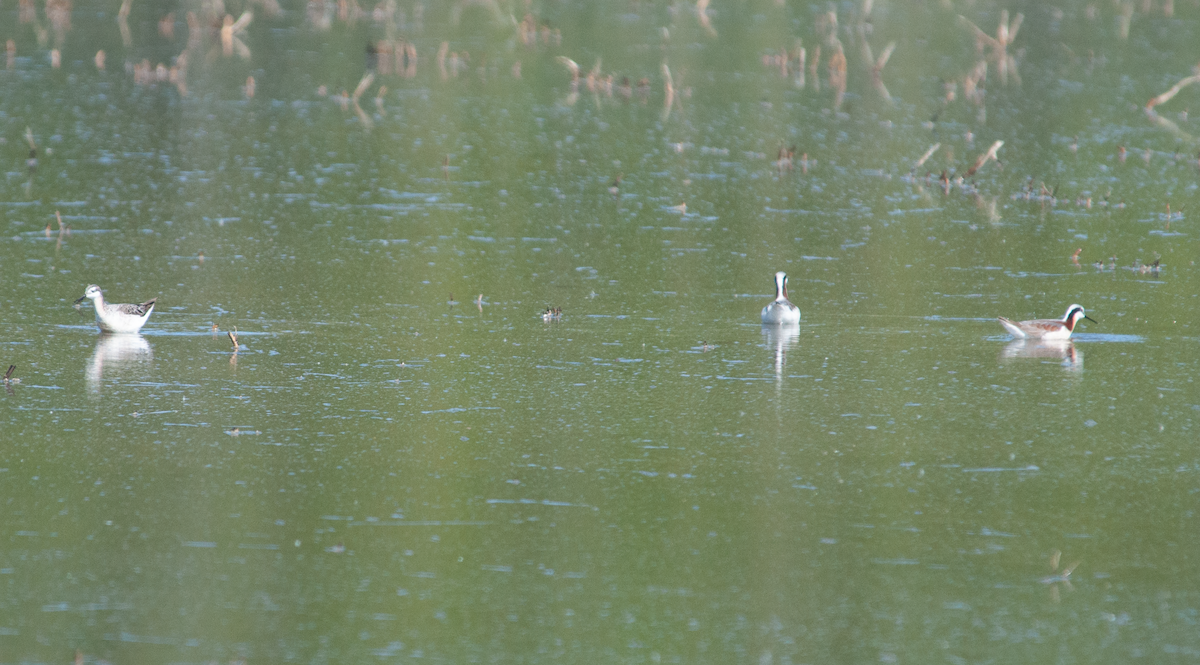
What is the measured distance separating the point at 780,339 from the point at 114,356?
6.20 meters

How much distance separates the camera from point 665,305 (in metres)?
16.6

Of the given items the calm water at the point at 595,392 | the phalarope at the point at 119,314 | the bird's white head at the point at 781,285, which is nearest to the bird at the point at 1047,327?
the calm water at the point at 595,392

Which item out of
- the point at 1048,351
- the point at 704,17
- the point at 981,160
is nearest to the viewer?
the point at 1048,351

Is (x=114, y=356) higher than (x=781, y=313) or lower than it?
lower

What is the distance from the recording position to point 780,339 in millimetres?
15094

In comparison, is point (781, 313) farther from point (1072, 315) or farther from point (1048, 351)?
point (1072, 315)

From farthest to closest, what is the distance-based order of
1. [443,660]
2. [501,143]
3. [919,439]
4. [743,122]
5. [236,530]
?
1. [743,122]
2. [501,143]
3. [919,439]
4. [236,530]
5. [443,660]

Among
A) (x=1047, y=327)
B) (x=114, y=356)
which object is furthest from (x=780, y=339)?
(x=114, y=356)

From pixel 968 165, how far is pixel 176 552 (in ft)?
61.7

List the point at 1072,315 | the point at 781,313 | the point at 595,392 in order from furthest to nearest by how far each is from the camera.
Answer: the point at 781,313, the point at 1072,315, the point at 595,392

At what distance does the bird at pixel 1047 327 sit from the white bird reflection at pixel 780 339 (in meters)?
1.96

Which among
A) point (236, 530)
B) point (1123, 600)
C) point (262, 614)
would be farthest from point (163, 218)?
point (1123, 600)

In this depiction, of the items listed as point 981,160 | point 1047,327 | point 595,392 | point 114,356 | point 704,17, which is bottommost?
point 595,392

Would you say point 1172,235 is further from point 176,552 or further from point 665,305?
point 176,552
